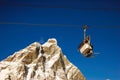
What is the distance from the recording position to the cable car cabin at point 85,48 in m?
29.1

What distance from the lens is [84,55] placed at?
29469mm

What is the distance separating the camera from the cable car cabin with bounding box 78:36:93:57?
95.6 ft

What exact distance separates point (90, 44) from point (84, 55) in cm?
114

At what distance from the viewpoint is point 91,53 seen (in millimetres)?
29469

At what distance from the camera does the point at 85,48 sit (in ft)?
95.2

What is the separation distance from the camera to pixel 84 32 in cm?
2872

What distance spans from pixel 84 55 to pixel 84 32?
7.06ft

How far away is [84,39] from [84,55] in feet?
4.64

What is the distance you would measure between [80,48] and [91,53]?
108cm

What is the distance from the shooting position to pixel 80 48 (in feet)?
97.5

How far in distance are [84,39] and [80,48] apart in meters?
0.91

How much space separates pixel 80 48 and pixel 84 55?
0.74m

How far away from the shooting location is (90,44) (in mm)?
29703
